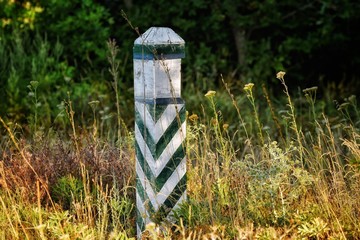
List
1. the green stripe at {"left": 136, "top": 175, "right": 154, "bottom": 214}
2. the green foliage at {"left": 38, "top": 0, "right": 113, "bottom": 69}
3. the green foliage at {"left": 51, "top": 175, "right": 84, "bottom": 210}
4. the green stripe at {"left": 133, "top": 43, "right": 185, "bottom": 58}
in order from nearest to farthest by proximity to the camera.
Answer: the green stripe at {"left": 133, "top": 43, "right": 185, "bottom": 58} → the green stripe at {"left": 136, "top": 175, "right": 154, "bottom": 214} → the green foliage at {"left": 51, "top": 175, "right": 84, "bottom": 210} → the green foliage at {"left": 38, "top": 0, "right": 113, "bottom": 69}

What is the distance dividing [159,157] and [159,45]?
649 millimetres

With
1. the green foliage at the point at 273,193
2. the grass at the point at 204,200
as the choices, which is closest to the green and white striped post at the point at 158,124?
the grass at the point at 204,200

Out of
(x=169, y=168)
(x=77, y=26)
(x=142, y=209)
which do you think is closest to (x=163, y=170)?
(x=169, y=168)

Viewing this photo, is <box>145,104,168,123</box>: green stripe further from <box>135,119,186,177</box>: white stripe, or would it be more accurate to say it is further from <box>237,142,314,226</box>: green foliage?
<box>237,142,314,226</box>: green foliage

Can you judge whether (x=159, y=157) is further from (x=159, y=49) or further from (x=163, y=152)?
(x=159, y=49)

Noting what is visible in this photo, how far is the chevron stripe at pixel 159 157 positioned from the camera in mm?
4621

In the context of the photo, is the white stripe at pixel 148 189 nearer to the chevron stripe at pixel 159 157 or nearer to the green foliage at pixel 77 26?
the chevron stripe at pixel 159 157

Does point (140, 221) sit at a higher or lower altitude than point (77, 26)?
lower

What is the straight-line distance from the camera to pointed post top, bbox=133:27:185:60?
4.57 metres

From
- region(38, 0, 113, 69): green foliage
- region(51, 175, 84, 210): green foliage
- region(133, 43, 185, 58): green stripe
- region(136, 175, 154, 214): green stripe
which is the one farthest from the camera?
region(38, 0, 113, 69): green foliage

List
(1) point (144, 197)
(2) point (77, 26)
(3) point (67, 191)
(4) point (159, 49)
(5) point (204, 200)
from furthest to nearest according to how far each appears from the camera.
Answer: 1. (2) point (77, 26)
2. (3) point (67, 191)
3. (5) point (204, 200)
4. (1) point (144, 197)
5. (4) point (159, 49)

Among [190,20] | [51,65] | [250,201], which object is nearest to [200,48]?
[190,20]

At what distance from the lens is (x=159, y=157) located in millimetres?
4637

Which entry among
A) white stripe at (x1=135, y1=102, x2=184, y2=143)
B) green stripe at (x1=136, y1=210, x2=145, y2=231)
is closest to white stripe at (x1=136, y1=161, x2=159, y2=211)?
green stripe at (x1=136, y1=210, x2=145, y2=231)
